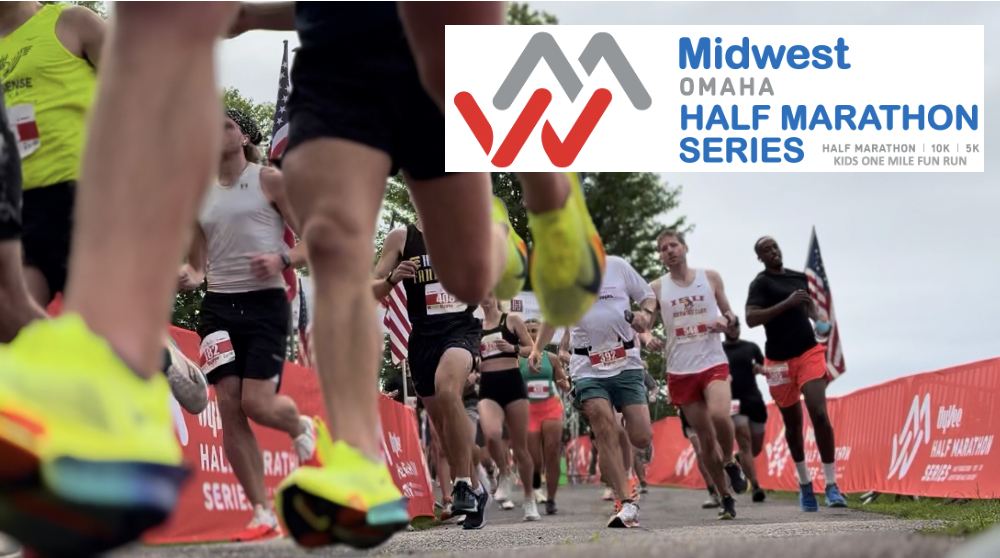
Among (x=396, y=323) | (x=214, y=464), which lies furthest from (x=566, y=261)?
(x=396, y=323)

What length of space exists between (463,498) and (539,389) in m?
6.61

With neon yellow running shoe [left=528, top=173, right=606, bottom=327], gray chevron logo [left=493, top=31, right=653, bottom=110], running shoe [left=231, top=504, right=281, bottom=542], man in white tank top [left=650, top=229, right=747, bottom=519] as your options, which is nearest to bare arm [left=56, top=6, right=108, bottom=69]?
neon yellow running shoe [left=528, top=173, right=606, bottom=327]

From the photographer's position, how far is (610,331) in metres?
9.41

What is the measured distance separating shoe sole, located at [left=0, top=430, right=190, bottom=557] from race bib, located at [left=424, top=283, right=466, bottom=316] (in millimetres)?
6912

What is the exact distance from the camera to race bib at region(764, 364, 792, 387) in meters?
10.9

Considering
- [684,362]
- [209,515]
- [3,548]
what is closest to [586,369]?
[684,362]

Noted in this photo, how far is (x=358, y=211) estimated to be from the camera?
2893 mm

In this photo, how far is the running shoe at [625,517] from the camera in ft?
25.3

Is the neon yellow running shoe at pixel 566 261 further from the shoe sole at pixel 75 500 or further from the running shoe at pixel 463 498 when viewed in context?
the running shoe at pixel 463 498

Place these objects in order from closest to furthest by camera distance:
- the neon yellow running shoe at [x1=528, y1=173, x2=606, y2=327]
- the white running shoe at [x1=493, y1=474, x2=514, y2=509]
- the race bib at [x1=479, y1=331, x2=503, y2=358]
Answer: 1. the neon yellow running shoe at [x1=528, y1=173, x2=606, y2=327]
2. the race bib at [x1=479, y1=331, x2=503, y2=358]
3. the white running shoe at [x1=493, y1=474, x2=514, y2=509]

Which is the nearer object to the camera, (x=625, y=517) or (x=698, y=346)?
(x=625, y=517)

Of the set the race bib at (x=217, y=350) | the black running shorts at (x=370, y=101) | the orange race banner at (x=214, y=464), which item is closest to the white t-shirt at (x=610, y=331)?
the orange race banner at (x=214, y=464)

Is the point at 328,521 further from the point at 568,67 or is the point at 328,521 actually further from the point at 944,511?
the point at 944,511

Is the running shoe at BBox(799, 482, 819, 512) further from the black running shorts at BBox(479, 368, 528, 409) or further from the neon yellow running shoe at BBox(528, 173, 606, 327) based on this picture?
the neon yellow running shoe at BBox(528, 173, 606, 327)
